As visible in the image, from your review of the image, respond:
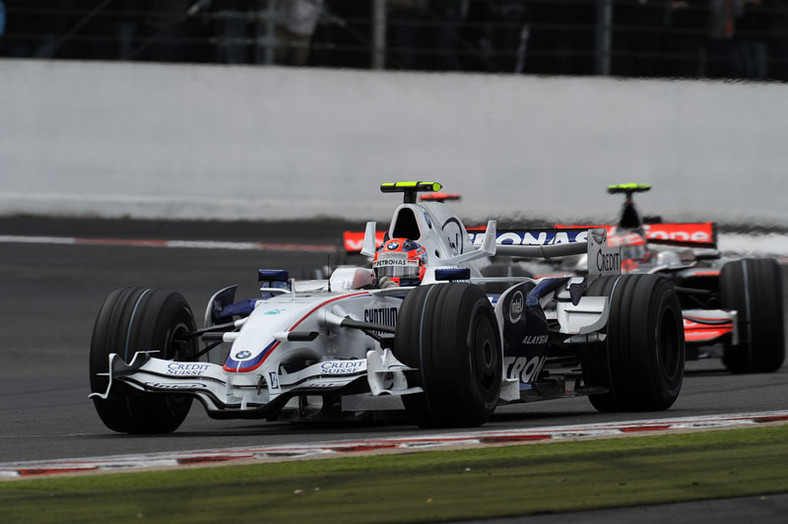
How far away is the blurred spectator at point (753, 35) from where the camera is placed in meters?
21.4

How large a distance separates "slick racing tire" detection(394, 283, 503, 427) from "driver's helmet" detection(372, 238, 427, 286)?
4.51 ft

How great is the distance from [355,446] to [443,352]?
789 mm

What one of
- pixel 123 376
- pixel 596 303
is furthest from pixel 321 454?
pixel 596 303

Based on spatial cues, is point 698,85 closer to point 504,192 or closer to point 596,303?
point 504,192

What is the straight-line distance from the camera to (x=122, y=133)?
67.6 ft

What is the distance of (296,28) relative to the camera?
70.2 ft

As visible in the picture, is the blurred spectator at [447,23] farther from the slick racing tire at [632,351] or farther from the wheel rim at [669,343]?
the slick racing tire at [632,351]

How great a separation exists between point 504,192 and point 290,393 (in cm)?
1181

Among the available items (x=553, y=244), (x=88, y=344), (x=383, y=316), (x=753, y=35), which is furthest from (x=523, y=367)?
(x=753, y=35)

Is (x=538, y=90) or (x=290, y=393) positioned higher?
(x=538, y=90)

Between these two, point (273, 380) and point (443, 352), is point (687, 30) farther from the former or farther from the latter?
point (273, 380)

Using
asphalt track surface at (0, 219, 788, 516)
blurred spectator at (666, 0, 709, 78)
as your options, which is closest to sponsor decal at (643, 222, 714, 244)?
asphalt track surface at (0, 219, 788, 516)

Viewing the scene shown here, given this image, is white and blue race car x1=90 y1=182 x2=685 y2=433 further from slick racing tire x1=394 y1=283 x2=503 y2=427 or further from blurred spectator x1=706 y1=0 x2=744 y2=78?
blurred spectator x1=706 y1=0 x2=744 y2=78

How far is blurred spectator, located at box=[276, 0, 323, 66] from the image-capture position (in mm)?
21234
